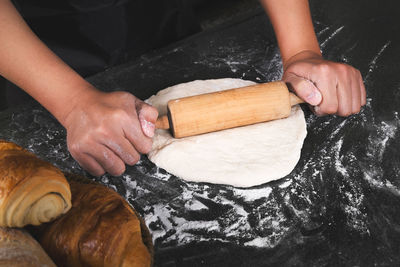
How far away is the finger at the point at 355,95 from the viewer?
1.31 metres

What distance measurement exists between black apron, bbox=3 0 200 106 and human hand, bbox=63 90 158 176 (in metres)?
0.52

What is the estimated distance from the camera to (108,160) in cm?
116

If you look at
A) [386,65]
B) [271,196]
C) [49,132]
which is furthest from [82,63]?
[386,65]

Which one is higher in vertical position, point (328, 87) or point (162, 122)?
point (162, 122)

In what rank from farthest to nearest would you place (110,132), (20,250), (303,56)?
(303,56), (110,132), (20,250)

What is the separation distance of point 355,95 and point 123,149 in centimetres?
78

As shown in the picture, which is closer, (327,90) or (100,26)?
(327,90)

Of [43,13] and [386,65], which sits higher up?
[43,13]

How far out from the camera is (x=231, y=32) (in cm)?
174

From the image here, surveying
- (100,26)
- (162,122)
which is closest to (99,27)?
(100,26)

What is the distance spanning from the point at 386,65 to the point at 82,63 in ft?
4.06

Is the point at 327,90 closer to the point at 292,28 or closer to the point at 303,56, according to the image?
the point at 303,56

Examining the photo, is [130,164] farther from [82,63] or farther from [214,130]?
[82,63]

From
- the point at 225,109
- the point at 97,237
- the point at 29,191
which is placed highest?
the point at 29,191
